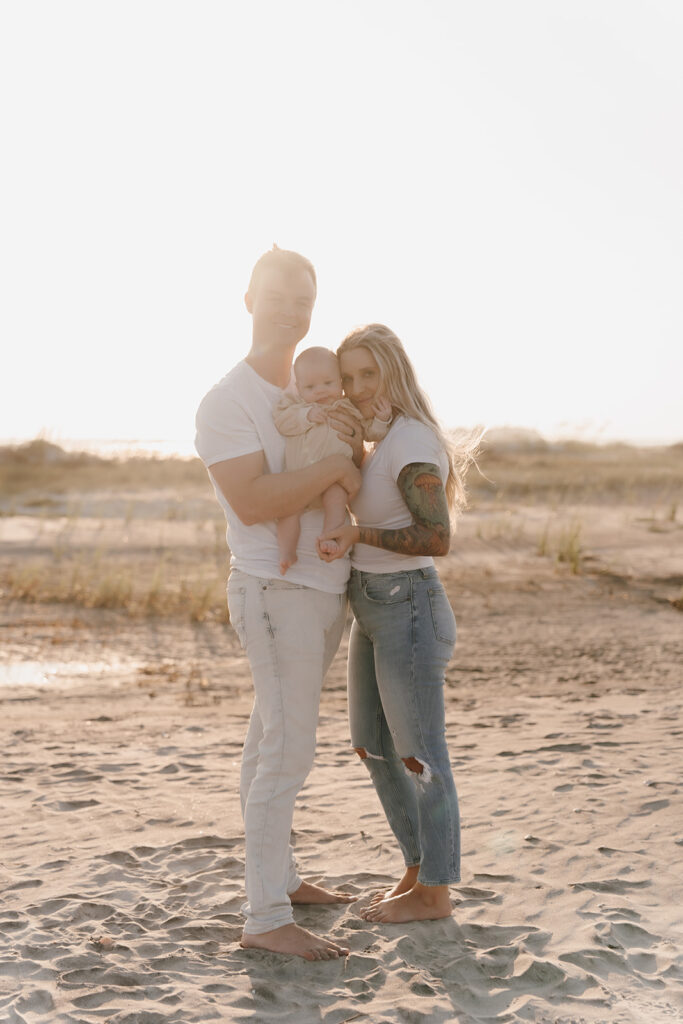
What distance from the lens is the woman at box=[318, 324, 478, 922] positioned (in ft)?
11.0

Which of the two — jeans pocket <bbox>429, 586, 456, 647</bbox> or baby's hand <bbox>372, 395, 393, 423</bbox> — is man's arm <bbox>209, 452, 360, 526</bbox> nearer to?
baby's hand <bbox>372, 395, 393, 423</bbox>

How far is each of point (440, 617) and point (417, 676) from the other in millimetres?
224

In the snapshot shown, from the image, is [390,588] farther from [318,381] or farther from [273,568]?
[318,381]

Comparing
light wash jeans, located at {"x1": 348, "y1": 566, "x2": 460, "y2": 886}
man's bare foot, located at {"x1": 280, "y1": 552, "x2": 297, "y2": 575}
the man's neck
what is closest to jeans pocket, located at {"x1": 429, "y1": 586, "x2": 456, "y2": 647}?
light wash jeans, located at {"x1": 348, "y1": 566, "x2": 460, "y2": 886}

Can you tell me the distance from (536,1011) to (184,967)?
124cm

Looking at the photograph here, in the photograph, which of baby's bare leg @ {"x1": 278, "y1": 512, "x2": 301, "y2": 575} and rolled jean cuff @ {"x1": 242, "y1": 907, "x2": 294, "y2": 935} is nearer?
baby's bare leg @ {"x1": 278, "y1": 512, "x2": 301, "y2": 575}

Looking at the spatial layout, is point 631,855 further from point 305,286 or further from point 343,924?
point 305,286

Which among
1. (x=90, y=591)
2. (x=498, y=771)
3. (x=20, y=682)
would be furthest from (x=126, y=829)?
(x=90, y=591)

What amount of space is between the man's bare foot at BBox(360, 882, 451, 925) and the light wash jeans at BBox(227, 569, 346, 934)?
49 cm

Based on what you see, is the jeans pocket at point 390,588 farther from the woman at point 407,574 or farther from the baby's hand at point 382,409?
the baby's hand at point 382,409

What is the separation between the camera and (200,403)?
3.35m

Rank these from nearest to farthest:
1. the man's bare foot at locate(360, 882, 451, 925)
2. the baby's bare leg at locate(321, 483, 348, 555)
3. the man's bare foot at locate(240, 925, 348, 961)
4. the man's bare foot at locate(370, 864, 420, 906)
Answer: the baby's bare leg at locate(321, 483, 348, 555) < the man's bare foot at locate(240, 925, 348, 961) < the man's bare foot at locate(360, 882, 451, 925) < the man's bare foot at locate(370, 864, 420, 906)

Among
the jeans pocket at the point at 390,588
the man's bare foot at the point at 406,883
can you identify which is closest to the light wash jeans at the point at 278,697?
the jeans pocket at the point at 390,588

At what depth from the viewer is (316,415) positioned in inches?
130
